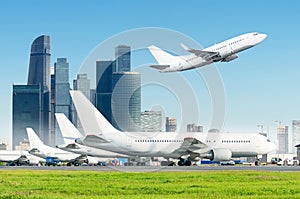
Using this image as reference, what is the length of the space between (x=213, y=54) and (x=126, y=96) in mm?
19057

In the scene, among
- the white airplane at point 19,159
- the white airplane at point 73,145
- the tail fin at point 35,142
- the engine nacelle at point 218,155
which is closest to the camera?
the engine nacelle at point 218,155

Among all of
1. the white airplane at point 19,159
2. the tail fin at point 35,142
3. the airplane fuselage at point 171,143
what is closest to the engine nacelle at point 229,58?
the airplane fuselage at point 171,143

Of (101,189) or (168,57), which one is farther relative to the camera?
(168,57)

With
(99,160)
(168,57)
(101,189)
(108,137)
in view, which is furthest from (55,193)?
(99,160)

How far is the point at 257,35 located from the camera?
3558 inches

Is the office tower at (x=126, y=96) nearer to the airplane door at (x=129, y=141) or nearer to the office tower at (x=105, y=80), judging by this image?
the office tower at (x=105, y=80)

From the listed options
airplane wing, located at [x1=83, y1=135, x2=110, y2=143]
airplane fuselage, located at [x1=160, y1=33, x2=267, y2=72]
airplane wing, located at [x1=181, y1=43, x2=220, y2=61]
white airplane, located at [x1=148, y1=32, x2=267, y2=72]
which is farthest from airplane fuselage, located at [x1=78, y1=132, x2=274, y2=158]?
airplane wing, located at [x1=181, y1=43, x2=220, y2=61]

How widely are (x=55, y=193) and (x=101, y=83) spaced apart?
1690 inches

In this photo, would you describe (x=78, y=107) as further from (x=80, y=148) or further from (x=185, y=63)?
(x=80, y=148)

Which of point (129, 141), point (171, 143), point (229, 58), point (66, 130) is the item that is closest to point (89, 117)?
point (129, 141)

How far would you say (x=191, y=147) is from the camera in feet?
338

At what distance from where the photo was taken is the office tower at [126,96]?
2736 inches

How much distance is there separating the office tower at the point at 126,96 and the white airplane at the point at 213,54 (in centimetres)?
501

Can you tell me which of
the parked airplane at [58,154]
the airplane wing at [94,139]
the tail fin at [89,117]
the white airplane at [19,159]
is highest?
the tail fin at [89,117]
